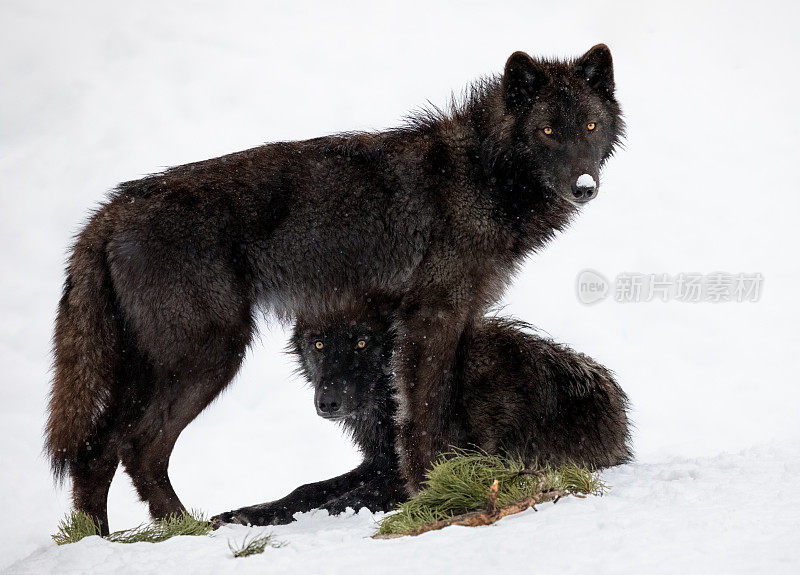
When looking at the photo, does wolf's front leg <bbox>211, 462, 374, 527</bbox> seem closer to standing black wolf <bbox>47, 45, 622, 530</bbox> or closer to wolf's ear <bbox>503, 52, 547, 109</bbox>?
standing black wolf <bbox>47, 45, 622, 530</bbox>

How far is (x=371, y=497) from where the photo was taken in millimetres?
5430

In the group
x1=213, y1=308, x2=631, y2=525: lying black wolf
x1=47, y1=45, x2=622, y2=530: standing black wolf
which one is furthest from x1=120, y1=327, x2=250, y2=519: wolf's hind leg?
x1=213, y1=308, x2=631, y2=525: lying black wolf

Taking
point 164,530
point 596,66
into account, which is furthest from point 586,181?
point 164,530

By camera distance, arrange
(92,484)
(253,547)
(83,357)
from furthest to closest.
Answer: (83,357)
(92,484)
(253,547)

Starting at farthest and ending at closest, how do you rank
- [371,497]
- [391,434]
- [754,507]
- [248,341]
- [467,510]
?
[391,434]
[371,497]
[248,341]
[467,510]
[754,507]

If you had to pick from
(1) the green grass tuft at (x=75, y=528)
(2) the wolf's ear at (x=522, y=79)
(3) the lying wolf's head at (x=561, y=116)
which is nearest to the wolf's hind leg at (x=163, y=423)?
(1) the green grass tuft at (x=75, y=528)

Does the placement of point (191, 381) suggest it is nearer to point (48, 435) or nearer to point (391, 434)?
point (48, 435)

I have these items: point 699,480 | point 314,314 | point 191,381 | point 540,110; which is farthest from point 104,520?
point 540,110

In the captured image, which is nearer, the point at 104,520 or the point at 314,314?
the point at 104,520

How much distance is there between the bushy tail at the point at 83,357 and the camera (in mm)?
4344

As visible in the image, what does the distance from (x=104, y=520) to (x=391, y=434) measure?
2.22 metres

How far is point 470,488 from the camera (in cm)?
342

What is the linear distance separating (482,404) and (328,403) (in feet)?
3.76

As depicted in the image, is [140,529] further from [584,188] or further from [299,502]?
[584,188]
